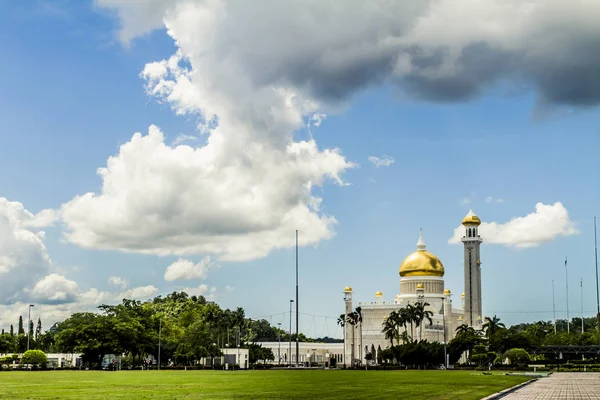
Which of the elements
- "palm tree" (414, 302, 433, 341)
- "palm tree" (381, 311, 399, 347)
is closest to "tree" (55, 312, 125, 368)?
"palm tree" (381, 311, 399, 347)

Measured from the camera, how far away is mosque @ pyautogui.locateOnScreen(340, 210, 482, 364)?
13650 centimetres

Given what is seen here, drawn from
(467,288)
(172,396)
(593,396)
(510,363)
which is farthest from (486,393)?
(467,288)

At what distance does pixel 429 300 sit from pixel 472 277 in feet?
28.7

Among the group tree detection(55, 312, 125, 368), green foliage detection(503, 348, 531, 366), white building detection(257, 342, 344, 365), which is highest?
tree detection(55, 312, 125, 368)

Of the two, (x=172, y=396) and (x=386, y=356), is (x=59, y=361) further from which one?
(x=172, y=396)

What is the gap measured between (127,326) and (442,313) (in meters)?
66.2

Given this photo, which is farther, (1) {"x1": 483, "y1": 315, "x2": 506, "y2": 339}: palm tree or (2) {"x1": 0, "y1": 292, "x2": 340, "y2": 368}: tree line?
(1) {"x1": 483, "y1": 315, "x2": 506, "y2": 339}: palm tree

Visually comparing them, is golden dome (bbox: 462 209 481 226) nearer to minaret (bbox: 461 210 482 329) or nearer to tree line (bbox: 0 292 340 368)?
minaret (bbox: 461 210 482 329)

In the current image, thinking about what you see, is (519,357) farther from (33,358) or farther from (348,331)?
(33,358)

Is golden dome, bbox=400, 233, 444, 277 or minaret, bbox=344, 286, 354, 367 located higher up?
golden dome, bbox=400, 233, 444, 277

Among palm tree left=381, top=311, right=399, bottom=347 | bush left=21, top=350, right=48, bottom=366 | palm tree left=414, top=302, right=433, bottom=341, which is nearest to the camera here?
bush left=21, top=350, right=48, bottom=366

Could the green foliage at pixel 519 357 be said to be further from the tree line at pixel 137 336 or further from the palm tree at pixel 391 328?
the tree line at pixel 137 336

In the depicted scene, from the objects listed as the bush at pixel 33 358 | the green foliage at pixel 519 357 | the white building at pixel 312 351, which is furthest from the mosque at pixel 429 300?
the bush at pixel 33 358

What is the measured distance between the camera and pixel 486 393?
36.0 meters
